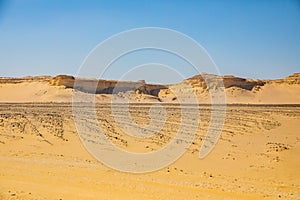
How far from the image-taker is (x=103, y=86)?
199 ft

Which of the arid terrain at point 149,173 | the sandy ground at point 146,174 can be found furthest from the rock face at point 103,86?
the sandy ground at point 146,174

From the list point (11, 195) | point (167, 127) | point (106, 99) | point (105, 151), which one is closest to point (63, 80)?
point (106, 99)

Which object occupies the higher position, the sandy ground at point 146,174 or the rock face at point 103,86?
the rock face at point 103,86

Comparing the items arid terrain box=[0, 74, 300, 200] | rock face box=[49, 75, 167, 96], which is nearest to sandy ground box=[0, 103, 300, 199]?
arid terrain box=[0, 74, 300, 200]

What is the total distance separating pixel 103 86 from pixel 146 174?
2032 inches

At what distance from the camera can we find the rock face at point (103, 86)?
56.0 m

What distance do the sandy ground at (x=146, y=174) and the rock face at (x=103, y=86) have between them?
3909 centimetres

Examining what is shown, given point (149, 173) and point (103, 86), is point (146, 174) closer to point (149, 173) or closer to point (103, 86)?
point (149, 173)

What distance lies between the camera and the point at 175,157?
12.4 metres

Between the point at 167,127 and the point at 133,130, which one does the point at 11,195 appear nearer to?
the point at 133,130

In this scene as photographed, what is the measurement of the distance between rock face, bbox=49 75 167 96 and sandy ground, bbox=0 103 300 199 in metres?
39.1

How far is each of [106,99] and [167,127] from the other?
3078cm

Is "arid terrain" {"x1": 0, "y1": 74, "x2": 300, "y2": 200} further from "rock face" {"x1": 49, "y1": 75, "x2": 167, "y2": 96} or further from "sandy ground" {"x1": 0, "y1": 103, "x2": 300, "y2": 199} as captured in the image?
"rock face" {"x1": 49, "y1": 75, "x2": 167, "y2": 96}

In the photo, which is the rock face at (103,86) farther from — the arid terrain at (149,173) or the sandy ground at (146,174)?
the sandy ground at (146,174)
